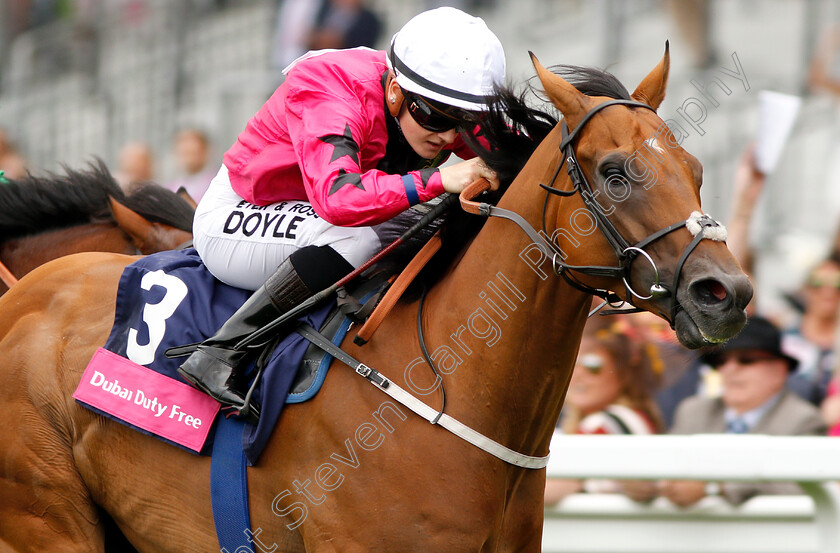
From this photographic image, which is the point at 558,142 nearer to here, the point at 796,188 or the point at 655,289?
the point at 655,289

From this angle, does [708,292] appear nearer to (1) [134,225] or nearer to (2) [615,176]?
(2) [615,176]

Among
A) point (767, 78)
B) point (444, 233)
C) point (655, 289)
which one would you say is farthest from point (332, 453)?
point (767, 78)

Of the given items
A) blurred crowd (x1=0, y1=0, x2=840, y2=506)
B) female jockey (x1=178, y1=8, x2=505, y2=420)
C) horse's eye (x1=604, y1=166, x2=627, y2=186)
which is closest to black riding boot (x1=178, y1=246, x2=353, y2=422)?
female jockey (x1=178, y1=8, x2=505, y2=420)

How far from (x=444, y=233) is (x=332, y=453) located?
763mm

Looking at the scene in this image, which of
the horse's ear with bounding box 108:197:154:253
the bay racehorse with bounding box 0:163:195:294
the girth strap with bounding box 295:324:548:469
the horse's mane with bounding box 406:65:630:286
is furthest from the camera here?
the bay racehorse with bounding box 0:163:195:294

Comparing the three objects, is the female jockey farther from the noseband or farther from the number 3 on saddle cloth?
the noseband

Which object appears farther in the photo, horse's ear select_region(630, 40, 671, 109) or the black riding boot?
the black riding boot

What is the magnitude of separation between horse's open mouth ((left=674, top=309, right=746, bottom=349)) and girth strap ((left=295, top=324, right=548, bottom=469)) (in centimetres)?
65

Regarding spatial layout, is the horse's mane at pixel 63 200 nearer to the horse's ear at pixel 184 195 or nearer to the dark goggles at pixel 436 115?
the horse's ear at pixel 184 195

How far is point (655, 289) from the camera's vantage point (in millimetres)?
2566

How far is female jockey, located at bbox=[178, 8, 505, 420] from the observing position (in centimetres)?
294

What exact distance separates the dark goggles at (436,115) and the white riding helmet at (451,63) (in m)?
0.03

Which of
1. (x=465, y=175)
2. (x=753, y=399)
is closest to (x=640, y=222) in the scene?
(x=465, y=175)

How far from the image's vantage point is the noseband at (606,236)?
2.52 metres
